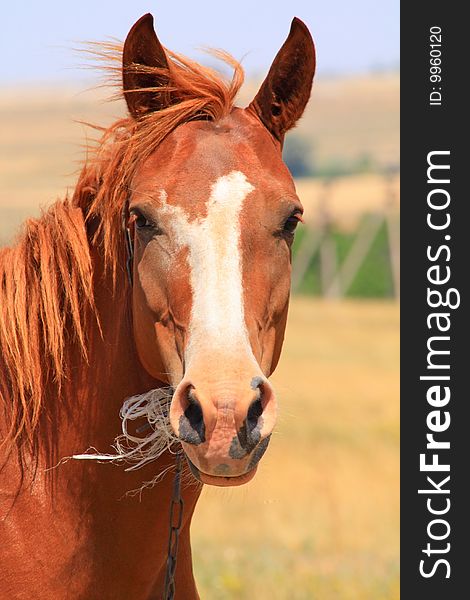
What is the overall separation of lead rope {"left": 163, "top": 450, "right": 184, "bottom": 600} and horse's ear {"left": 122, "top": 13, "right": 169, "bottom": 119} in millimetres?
1294

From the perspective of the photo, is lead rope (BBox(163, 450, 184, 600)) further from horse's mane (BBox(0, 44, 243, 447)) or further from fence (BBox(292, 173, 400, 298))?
fence (BBox(292, 173, 400, 298))

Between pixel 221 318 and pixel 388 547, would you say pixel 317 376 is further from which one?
pixel 221 318

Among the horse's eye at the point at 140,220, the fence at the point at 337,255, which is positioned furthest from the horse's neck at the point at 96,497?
the fence at the point at 337,255

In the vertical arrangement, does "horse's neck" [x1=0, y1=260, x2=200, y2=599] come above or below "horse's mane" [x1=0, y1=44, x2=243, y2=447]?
below

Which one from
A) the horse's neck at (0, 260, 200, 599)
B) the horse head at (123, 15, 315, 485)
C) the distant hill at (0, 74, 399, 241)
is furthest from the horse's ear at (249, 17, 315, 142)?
the distant hill at (0, 74, 399, 241)

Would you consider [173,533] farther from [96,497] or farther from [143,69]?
[143,69]

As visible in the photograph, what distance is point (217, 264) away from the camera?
3135mm

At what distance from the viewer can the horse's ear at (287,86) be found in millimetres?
3645

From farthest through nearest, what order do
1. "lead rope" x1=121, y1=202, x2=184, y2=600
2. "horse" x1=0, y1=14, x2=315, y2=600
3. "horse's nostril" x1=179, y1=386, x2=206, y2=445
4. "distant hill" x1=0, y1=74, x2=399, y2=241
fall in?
"distant hill" x1=0, y1=74, x2=399, y2=241 → "lead rope" x1=121, y1=202, x2=184, y2=600 → "horse" x1=0, y1=14, x2=315, y2=600 → "horse's nostril" x1=179, y1=386, x2=206, y2=445

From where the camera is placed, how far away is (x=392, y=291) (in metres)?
44.1

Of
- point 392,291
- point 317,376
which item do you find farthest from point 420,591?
point 392,291

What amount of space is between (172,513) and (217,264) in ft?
3.30

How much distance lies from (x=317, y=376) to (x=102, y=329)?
19804 mm

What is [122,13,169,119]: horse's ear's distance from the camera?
351 cm
